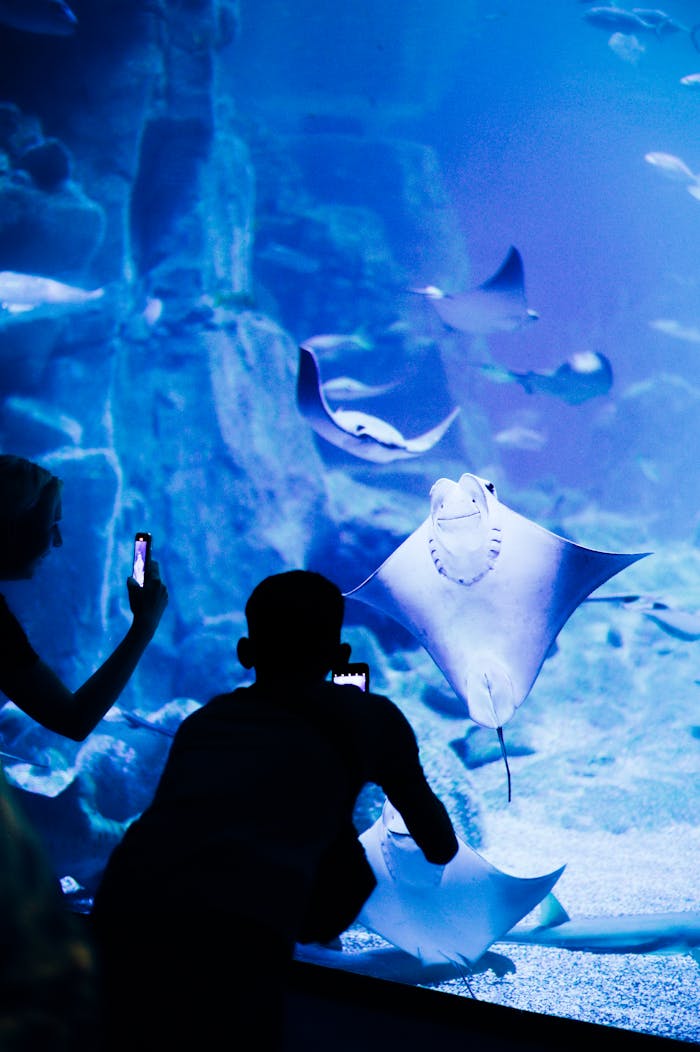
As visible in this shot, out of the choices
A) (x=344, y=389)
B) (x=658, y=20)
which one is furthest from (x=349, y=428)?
(x=658, y=20)

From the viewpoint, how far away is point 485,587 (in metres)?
3.18

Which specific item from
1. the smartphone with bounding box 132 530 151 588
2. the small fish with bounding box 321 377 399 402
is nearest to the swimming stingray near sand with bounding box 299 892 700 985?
the smartphone with bounding box 132 530 151 588

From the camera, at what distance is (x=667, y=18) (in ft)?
17.9

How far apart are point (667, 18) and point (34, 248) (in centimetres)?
545

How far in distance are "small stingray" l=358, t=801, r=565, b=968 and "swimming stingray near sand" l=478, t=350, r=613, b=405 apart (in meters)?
3.72

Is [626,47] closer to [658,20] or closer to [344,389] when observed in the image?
[658,20]

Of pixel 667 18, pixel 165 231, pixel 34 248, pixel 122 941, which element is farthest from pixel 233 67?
pixel 122 941

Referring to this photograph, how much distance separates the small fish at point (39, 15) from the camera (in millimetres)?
4938

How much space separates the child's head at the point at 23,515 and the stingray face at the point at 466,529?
202 centimetres

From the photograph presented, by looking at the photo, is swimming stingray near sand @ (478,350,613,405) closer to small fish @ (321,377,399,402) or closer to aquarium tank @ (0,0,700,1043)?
aquarium tank @ (0,0,700,1043)

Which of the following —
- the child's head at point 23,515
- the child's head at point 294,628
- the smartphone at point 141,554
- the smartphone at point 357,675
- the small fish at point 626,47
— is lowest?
the smartphone at point 357,675

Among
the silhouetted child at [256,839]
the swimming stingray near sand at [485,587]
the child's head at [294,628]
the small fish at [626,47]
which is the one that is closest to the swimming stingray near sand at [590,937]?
the swimming stingray near sand at [485,587]

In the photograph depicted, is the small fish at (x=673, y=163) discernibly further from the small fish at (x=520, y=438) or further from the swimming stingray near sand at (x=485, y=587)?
the swimming stingray near sand at (x=485, y=587)

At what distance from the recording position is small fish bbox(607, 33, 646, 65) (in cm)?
645
